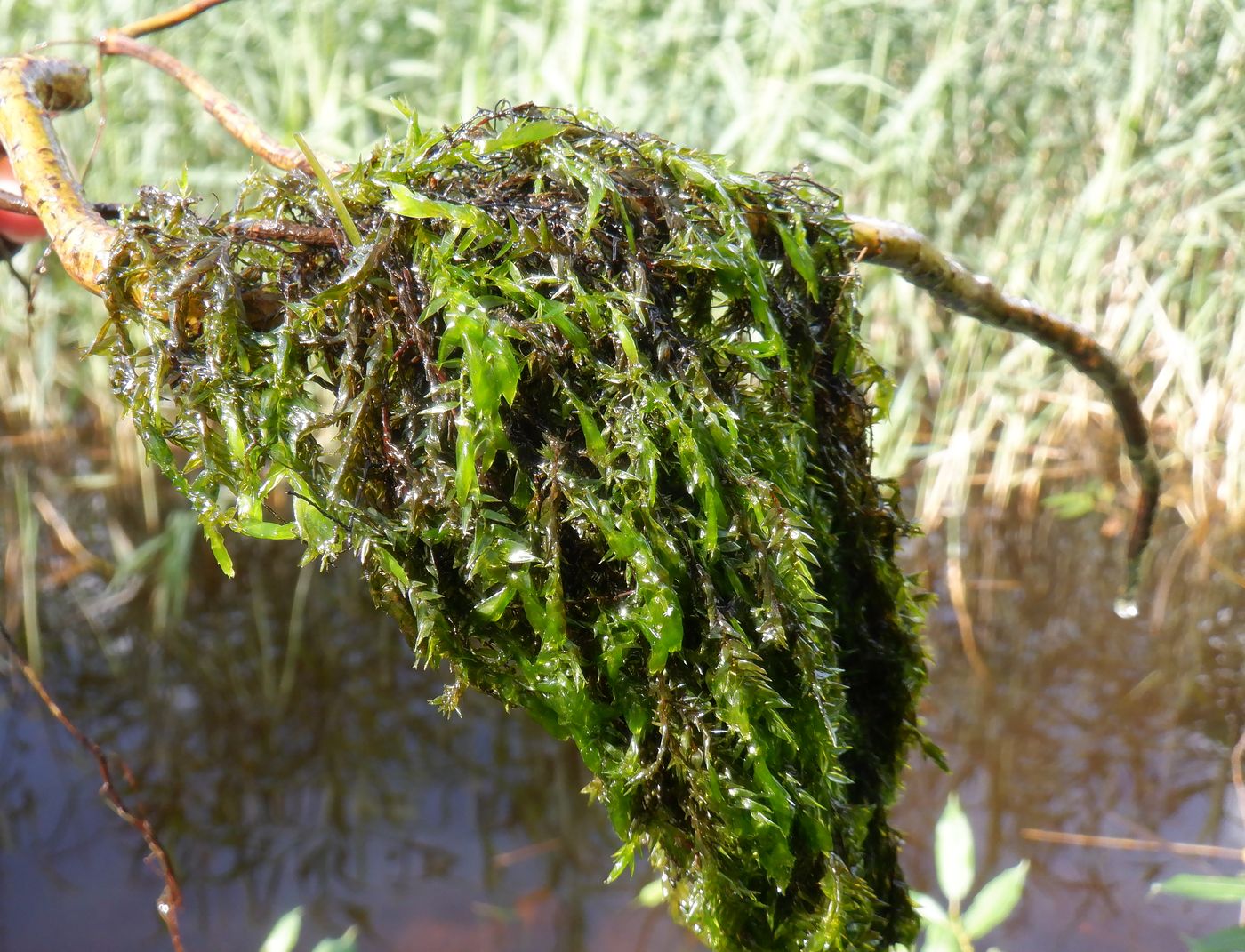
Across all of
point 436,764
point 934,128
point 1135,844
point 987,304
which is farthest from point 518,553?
point 934,128

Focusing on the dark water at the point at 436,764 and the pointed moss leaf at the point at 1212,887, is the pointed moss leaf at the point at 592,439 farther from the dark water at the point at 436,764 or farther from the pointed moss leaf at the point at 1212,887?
the dark water at the point at 436,764

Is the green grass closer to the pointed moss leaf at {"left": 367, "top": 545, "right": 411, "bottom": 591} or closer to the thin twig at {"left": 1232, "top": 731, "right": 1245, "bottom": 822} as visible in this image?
the thin twig at {"left": 1232, "top": 731, "right": 1245, "bottom": 822}

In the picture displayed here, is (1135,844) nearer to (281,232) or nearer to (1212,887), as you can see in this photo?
(1212,887)

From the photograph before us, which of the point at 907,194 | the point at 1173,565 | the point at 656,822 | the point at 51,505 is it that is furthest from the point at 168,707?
the point at 1173,565

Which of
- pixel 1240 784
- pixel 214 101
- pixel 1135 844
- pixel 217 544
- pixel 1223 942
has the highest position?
pixel 214 101

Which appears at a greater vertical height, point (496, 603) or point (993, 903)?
point (496, 603)

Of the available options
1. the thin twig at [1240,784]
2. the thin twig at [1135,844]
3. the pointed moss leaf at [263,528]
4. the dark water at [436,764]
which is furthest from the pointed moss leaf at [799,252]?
the thin twig at [1240,784]
